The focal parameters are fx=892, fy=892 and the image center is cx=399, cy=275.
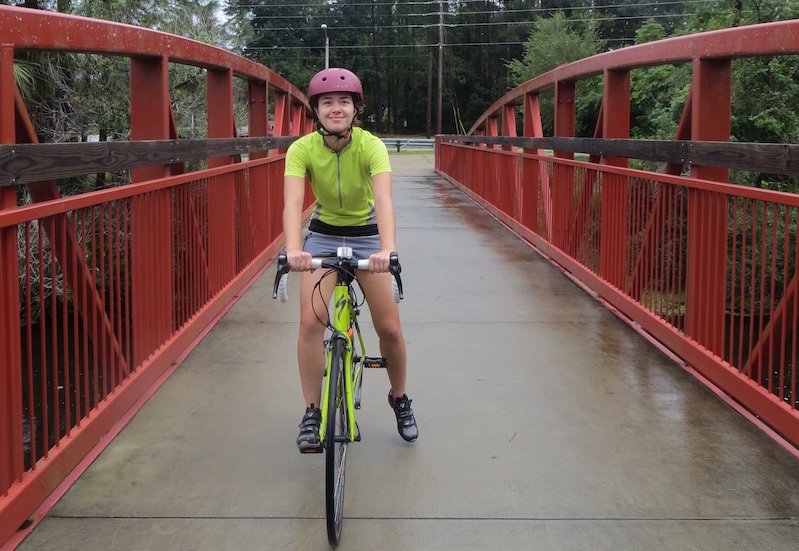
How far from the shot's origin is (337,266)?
10.7 feet

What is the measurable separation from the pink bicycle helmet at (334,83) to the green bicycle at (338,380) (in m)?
0.67

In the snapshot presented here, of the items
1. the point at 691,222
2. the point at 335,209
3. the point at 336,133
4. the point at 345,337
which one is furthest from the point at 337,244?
the point at 691,222

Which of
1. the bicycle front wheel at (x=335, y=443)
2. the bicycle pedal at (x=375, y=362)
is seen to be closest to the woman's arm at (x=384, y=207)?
the bicycle front wheel at (x=335, y=443)

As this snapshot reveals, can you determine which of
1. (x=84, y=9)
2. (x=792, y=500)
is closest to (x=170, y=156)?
(x=792, y=500)

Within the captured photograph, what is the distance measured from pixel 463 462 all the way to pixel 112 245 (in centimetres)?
209

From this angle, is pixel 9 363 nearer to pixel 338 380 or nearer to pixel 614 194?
pixel 338 380

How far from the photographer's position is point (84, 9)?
1420 centimetres

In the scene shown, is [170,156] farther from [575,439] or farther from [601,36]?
[601,36]

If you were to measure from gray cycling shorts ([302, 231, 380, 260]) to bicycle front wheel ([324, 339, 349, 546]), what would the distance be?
643 mm

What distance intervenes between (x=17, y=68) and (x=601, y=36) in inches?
3184

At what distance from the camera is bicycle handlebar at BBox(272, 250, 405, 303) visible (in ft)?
10.4

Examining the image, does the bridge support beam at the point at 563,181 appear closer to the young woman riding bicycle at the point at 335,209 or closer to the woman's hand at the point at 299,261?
the young woman riding bicycle at the point at 335,209

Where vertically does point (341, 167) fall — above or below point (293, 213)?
above

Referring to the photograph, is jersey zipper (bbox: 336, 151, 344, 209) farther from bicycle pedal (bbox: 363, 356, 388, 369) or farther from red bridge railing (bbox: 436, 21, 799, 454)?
red bridge railing (bbox: 436, 21, 799, 454)
